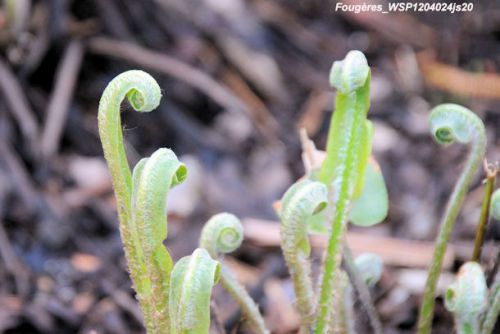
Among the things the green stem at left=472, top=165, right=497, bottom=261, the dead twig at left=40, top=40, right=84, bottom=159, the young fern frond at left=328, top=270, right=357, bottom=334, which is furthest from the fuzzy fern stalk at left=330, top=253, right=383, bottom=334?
the dead twig at left=40, top=40, right=84, bottom=159

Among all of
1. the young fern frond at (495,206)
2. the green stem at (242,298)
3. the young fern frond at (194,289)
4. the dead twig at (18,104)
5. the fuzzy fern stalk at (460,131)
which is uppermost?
the dead twig at (18,104)

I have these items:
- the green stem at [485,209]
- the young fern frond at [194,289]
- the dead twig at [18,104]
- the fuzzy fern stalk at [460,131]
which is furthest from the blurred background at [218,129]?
the young fern frond at [194,289]

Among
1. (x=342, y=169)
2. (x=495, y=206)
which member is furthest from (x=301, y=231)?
(x=495, y=206)

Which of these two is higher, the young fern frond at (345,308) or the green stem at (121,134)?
the green stem at (121,134)

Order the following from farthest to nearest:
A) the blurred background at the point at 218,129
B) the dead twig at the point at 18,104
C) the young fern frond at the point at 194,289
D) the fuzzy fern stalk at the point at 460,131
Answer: the dead twig at the point at 18,104
the blurred background at the point at 218,129
the fuzzy fern stalk at the point at 460,131
the young fern frond at the point at 194,289

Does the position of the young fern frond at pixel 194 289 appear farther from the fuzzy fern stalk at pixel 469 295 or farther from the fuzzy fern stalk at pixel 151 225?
the fuzzy fern stalk at pixel 469 295

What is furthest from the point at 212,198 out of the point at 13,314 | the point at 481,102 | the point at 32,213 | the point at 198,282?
the point at 198,282

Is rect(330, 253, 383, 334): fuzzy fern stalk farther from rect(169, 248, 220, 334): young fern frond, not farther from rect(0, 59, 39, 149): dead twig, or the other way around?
rect(0, 59, 39, 149): dead twig

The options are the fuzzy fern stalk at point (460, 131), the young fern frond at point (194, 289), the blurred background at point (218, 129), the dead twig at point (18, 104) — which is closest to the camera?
the young fern frond at point (194, 289)
